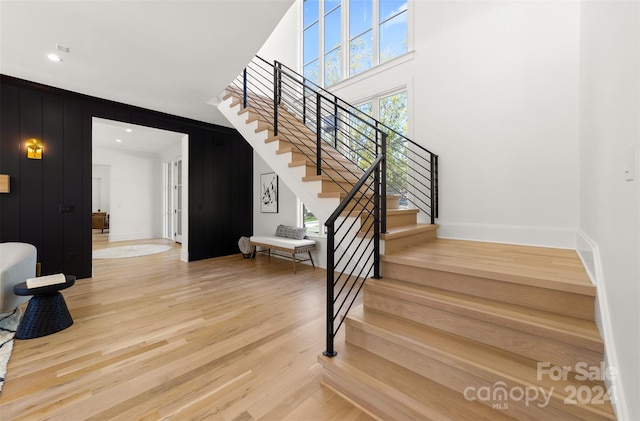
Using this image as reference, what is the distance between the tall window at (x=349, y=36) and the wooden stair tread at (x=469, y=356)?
395 cm

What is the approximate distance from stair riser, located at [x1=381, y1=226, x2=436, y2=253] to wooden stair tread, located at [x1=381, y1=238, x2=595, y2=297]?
0.05m

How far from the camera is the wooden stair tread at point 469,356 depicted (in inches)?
48.6

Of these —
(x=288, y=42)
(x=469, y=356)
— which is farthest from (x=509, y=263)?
(x=288, y=42)

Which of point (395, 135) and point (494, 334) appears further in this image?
point (395, 135)

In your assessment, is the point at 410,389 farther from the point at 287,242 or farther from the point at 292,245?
the point at 287,242

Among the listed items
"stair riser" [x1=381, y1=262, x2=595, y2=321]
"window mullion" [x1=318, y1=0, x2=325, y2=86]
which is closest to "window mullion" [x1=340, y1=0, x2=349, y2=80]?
"window mullion" [x1=318, y1=0, x2=325, y2=86]

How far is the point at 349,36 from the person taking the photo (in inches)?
191

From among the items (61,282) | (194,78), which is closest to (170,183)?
(194,78)

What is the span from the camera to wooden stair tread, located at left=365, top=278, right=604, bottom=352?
1315mm

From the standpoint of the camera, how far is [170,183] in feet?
28.1

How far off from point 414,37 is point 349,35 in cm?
148

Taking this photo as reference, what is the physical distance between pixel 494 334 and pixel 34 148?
18.5ft

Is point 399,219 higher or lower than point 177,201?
lower

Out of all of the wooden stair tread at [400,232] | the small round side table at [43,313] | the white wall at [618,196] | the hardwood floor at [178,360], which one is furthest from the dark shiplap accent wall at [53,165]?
the white wall at [618,196]
